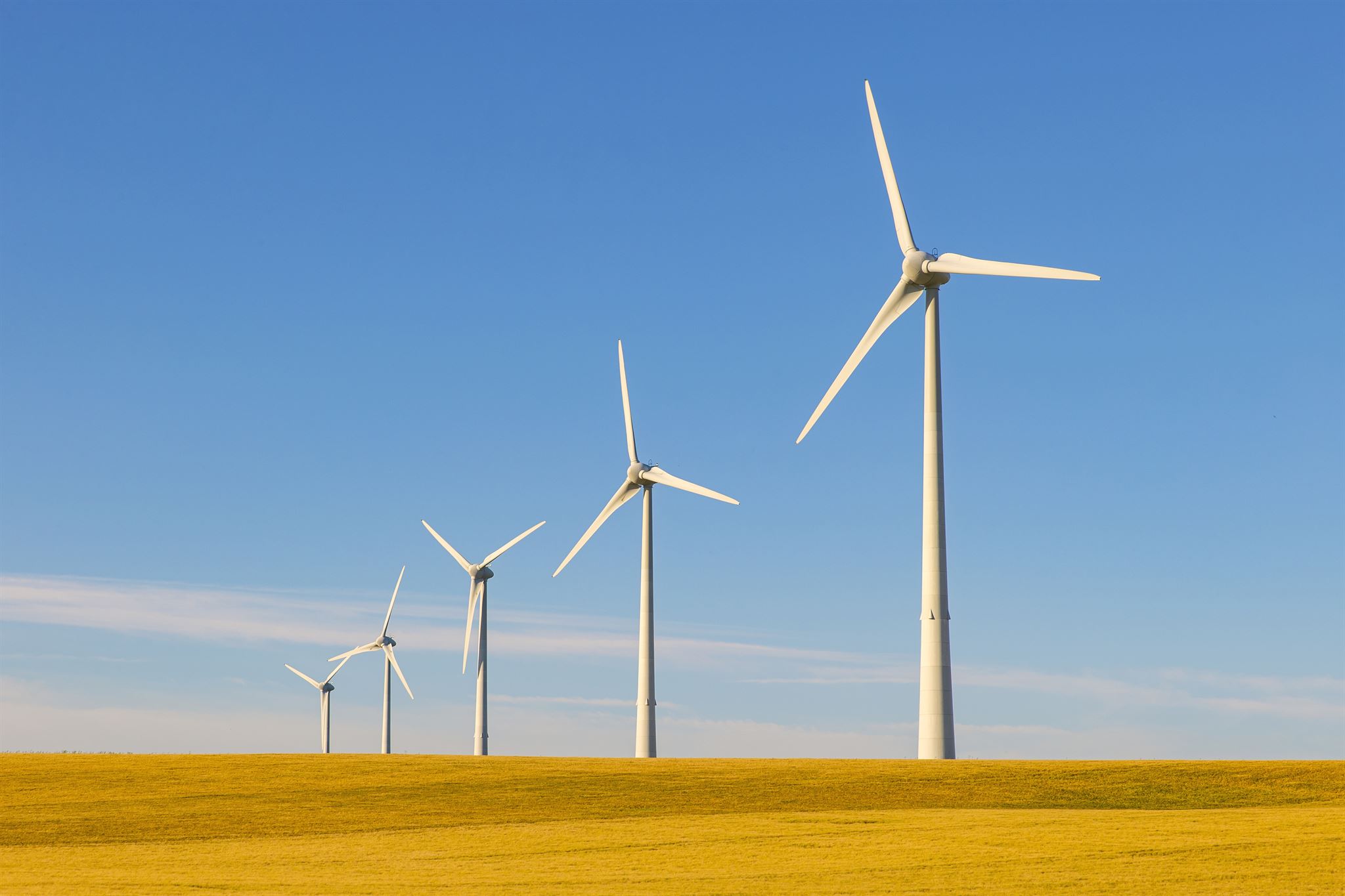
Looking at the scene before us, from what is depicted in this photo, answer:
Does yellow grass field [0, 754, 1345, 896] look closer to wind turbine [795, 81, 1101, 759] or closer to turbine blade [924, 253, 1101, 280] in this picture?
wind turbine [795, 81, 1101, 759]

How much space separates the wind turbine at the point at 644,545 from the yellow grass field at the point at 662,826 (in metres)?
15.6

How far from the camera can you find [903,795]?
152ft

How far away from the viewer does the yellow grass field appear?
98.2 feet

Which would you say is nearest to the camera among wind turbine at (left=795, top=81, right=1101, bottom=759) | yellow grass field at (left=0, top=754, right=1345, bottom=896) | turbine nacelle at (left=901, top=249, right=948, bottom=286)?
yellow grass field at (left=0, top=754, right=1345, bottom=896)

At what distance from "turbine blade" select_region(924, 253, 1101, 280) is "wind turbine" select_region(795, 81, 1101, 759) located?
0.09 feet

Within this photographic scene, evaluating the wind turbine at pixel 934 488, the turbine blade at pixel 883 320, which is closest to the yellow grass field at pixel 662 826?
the wind turbine at pixel 934 488

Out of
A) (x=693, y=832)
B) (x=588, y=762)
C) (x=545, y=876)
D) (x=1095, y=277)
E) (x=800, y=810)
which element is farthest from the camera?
(x=588, y=762)

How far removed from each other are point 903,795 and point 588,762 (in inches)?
585

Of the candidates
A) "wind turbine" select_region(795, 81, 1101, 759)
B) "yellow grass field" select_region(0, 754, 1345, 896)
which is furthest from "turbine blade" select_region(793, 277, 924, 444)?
"yellow grass field" select_region(0, 754, 1345, 896)

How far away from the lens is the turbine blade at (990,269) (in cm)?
5291

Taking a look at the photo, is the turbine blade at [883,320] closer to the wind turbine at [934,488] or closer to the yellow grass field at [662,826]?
the wind turbine at [934,488]

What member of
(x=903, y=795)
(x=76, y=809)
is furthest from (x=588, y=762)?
(x=76, y=809)

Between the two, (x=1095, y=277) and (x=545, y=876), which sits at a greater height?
(x=1095, y=277)

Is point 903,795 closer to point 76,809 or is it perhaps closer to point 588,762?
point 588,762
